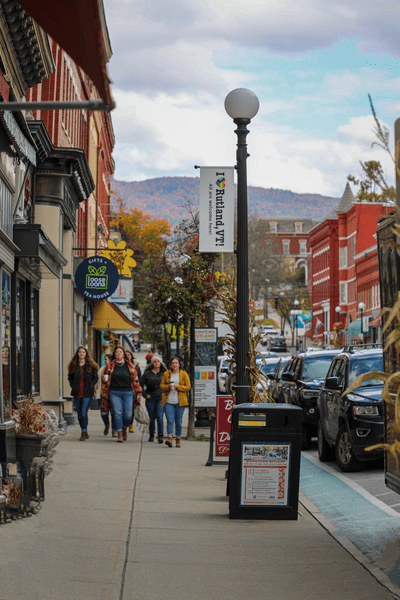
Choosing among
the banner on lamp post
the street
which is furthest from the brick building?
the banner on lamp post

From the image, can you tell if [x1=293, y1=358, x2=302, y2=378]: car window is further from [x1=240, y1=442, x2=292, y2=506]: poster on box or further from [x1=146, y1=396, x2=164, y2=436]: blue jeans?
[x1=240, y1=442, x2=292, y2=506]: poster on box

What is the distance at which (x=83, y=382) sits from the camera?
1778 centimetres

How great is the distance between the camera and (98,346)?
4203 centimetres

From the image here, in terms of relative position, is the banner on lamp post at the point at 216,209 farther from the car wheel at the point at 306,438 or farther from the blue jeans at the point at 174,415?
the car wheel at the point at 306,438

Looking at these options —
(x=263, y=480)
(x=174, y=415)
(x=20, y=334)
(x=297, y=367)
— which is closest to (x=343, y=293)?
(x=297, y=367)

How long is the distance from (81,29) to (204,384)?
14.3m

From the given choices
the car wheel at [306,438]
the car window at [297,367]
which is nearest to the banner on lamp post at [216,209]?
the car wheel at [306,438]

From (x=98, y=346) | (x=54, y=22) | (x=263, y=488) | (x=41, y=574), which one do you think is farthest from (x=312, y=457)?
(x=98, y=346)

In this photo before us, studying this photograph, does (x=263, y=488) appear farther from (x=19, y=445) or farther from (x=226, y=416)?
(x=226, y=416)

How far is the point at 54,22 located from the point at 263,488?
5.92 metres

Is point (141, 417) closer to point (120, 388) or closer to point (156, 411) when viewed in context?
point (156, 411)

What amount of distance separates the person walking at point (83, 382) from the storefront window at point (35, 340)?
0.86 metres

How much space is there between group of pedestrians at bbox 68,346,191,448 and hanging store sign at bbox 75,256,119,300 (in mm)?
6405

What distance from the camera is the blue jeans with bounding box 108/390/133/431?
17.7 m
